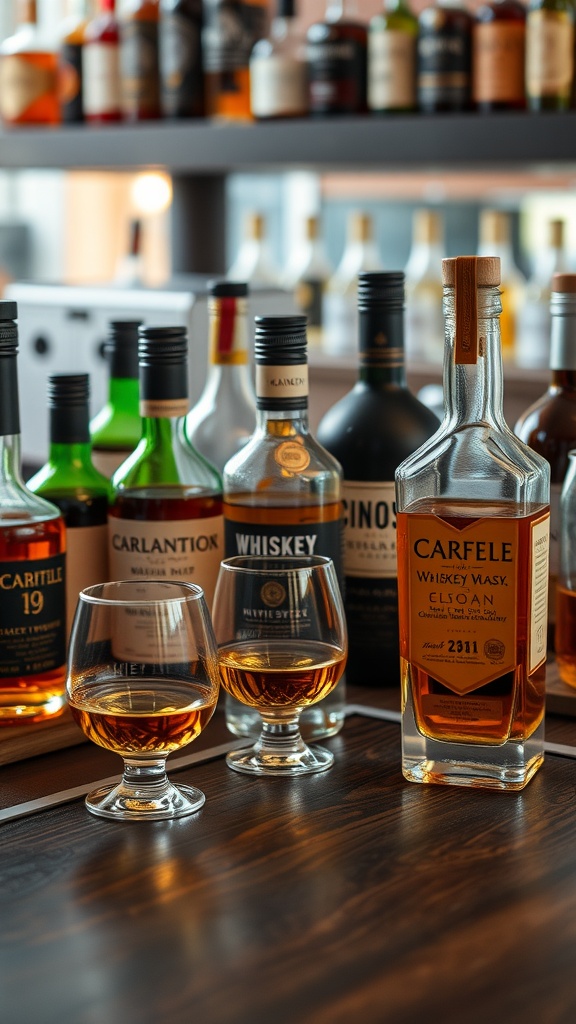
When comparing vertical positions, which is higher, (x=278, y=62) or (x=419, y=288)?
(x=278, y=62)

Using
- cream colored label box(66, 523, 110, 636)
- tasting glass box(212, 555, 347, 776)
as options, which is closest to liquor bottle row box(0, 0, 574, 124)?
cream colored label box(66, 523, 110, 636)

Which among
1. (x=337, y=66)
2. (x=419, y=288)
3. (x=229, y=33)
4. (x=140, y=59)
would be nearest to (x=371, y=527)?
(x=337, y=66)

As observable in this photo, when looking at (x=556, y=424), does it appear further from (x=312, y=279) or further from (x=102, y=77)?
(x=312, y=279)

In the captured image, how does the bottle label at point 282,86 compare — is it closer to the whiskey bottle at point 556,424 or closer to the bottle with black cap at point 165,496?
the whiskey bottle at point 556,424

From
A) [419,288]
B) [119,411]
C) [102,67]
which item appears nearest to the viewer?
[119,411]

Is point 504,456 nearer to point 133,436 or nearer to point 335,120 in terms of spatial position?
point 133,436

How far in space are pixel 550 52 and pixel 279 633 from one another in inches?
55.0

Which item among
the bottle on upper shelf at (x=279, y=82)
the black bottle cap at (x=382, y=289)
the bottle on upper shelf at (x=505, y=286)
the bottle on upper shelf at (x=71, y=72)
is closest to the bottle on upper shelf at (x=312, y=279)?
the bottle on upper shelf at (x=505, y=286)

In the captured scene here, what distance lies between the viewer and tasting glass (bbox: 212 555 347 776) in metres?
0.86

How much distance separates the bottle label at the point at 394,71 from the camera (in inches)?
82.4

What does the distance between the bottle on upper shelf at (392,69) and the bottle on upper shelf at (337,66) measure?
0.03 metres

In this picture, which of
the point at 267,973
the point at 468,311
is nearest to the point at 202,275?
the point at 468,311

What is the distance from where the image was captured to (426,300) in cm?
280

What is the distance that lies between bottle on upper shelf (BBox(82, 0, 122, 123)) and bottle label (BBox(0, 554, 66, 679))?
1654mm
